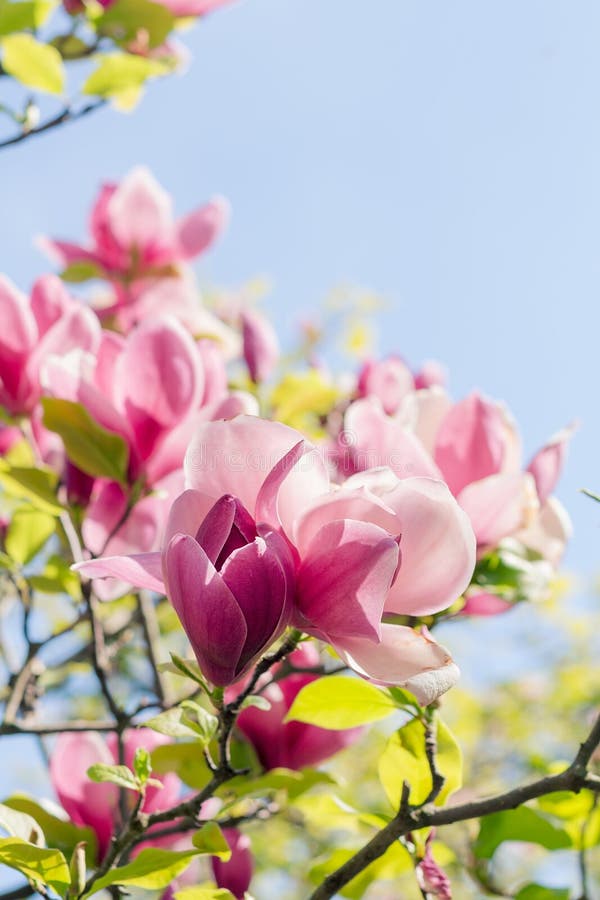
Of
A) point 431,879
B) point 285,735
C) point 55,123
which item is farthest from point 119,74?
point 431,879

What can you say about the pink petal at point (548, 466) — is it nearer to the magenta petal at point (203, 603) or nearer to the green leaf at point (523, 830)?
the green leaf at point (523, 830)

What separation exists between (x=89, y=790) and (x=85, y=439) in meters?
0.39

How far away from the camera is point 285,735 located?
1.18 m

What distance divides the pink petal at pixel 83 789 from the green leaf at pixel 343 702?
0.32 m

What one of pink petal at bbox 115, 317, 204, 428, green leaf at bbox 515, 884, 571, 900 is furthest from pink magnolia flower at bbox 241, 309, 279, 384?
green leaf at bbox 515, 884, 571, 900

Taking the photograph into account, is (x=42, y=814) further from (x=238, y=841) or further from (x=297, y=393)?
(x=297, y=393)

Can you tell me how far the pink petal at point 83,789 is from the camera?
3.52 ft

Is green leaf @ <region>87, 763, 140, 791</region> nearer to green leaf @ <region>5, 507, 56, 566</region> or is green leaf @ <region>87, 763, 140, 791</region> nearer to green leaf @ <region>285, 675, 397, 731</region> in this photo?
green leaf @ <region>285, 675, 397, 731</region>

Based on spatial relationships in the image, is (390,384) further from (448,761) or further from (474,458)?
(448,761)

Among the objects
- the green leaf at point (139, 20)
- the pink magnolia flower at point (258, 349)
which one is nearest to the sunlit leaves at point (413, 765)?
the pink magnolia flower at point (258, 349)

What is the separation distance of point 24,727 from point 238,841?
11.0 inches

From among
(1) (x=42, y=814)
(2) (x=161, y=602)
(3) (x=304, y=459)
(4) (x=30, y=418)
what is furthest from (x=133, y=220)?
(3) (x=304, y=459)

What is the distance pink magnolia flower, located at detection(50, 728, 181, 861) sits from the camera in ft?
3.51

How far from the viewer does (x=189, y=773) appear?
3.56 feet
